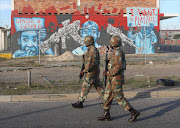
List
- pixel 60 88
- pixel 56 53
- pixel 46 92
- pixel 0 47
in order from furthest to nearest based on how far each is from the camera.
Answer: pixel 0 47
pixel 56 53
pixel 60 88
pixel 46 92

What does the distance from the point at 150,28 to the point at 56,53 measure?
33.9 ft

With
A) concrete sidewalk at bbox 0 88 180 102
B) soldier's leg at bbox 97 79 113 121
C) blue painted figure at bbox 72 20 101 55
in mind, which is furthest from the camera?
blue painted figure at bbox 72 20 101 55

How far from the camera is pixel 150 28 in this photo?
32125 mm

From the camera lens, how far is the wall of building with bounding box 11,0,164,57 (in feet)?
99.1

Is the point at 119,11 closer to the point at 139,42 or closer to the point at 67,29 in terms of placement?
the point at 139,42

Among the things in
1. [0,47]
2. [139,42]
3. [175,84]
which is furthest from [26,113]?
[0,47]

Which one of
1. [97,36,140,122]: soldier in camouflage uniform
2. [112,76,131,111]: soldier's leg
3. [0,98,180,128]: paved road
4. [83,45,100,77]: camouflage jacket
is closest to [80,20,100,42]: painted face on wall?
[0,98,180,128]: paved road

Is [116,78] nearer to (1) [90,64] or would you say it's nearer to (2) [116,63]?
(2) [116,63]

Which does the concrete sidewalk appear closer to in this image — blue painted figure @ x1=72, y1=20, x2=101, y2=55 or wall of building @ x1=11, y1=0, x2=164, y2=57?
blue painted figure @ x1=72, y1=20, x2=101, y2=55

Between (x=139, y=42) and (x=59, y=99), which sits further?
(x=139, y=42)

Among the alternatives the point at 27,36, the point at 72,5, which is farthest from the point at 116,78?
the point at 72,5

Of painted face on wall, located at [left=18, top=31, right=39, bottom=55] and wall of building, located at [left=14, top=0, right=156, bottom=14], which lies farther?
wall of building, located at [left=14, top=0, right=156, bottom=14]

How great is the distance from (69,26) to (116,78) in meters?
25.4

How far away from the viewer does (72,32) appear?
3100 centimetres
